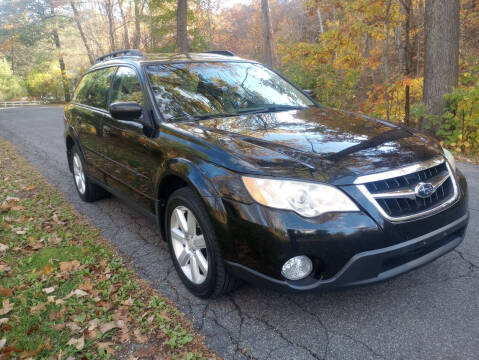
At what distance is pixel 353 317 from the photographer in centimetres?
260

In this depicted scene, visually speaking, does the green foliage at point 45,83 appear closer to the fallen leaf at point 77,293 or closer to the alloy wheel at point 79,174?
the alloy wheel at point 79,174

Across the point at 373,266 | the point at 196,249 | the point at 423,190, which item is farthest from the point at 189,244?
the point at 423,190

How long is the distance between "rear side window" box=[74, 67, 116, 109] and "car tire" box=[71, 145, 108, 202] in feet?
2.29

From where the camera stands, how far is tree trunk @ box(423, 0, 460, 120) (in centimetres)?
764

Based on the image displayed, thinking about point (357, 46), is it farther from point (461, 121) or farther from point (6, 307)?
point (6, 307)

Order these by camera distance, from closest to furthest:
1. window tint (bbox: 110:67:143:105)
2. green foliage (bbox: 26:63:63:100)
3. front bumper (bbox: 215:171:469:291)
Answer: front bumper (bbox: 215:171:469:291) → window tint (bbox: 110:67:143:105) → green foliage (bbox: 26:63:63:100)

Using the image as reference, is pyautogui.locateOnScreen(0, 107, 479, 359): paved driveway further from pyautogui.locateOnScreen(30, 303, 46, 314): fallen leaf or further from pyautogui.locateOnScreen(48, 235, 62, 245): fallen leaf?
pyautogui.locateOnScreen(48, 235, 62, 245): fallen leaf

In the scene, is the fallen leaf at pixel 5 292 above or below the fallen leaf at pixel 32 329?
above

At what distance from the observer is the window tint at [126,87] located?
3.59 metres

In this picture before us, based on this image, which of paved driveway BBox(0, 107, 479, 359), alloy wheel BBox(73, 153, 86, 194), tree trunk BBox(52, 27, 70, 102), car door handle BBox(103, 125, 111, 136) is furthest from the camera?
tree trunk BBox(52, 27, 70, 102)

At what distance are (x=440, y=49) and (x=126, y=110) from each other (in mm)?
6951

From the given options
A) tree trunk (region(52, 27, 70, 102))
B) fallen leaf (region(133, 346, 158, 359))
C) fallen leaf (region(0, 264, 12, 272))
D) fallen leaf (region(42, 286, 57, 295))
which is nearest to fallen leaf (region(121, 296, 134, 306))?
fallen leaf (region(133, 346, 158, 359))

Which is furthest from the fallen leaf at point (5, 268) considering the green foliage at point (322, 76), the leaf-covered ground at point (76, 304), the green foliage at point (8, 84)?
the green foliage at point (8, 84)

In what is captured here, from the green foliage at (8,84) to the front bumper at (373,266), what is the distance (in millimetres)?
52236
